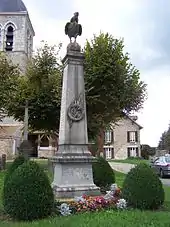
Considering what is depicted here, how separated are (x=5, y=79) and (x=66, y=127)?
17.0 metres

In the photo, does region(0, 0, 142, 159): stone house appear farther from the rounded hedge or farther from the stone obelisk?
the rounded hedge

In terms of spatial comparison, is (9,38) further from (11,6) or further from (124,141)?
(124,141)

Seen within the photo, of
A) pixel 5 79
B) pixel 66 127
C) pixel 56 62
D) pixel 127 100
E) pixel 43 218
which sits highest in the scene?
pixel 56 62

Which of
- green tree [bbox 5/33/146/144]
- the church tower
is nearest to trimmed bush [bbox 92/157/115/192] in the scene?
green tree [bbox 5/33/146/144]

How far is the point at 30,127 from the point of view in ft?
95.0

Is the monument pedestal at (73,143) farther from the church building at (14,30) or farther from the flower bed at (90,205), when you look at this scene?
the church building at (14,30)

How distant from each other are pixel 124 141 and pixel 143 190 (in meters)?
49.8

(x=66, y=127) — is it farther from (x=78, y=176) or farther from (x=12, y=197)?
(x=12, y=197)

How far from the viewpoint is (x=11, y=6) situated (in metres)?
58.8

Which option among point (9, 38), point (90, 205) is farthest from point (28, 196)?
point (9, 38)

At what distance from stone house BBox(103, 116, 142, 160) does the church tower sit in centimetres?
1938

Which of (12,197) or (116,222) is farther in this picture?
(12,197)

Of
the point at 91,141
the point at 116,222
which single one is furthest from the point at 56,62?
the point at 116,222

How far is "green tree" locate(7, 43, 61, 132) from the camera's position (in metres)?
25.5
